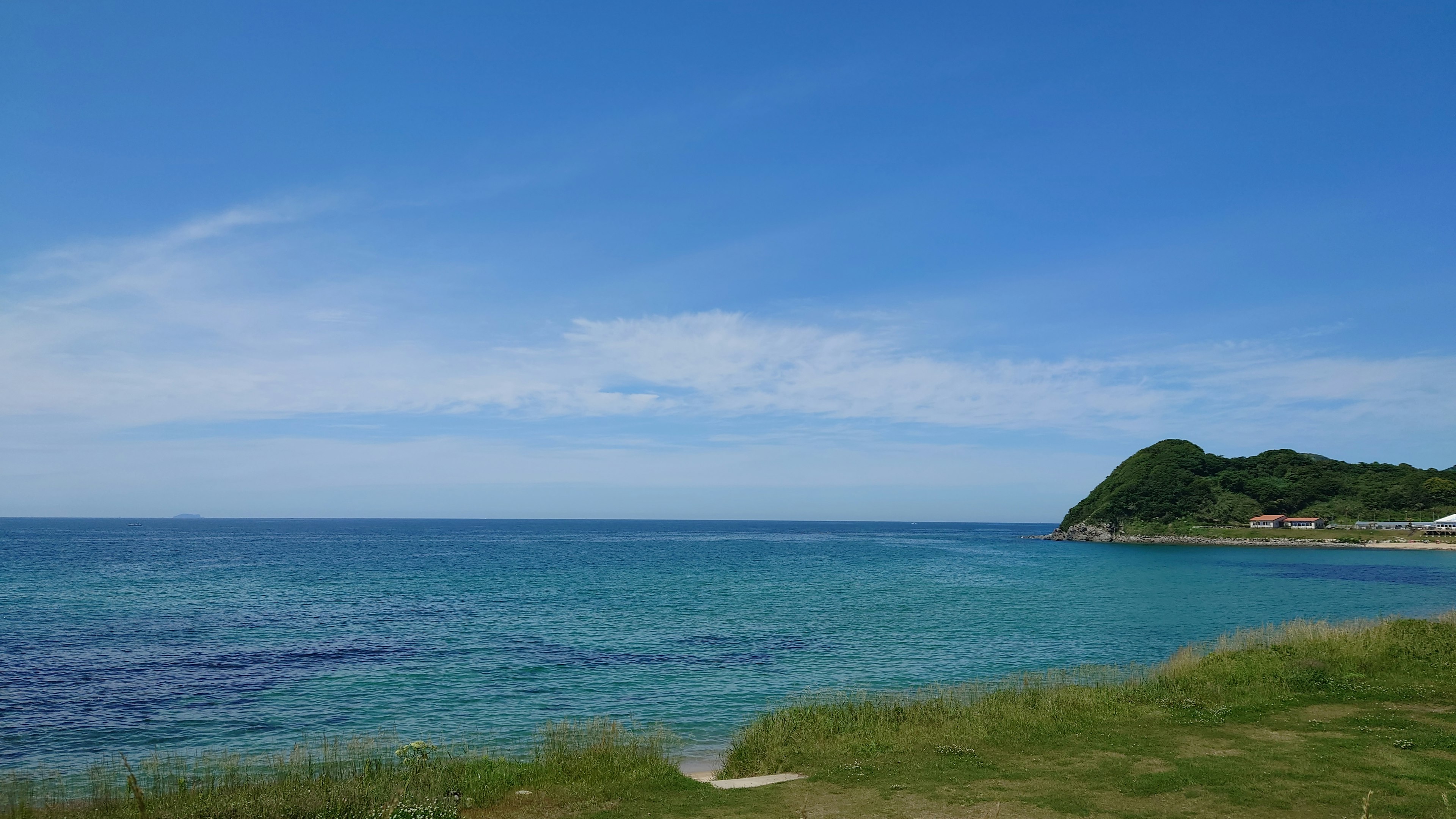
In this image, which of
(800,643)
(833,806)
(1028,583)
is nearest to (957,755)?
(833,806)

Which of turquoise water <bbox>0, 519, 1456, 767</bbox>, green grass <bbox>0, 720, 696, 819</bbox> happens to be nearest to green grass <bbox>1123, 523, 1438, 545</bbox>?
turquoise water <bbox>0, 519, 1456, 767</bbox>

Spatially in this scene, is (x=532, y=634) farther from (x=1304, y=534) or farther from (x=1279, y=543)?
(x=1304, y=534)

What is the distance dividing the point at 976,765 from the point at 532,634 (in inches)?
1338

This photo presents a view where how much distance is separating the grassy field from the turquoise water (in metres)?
5.62

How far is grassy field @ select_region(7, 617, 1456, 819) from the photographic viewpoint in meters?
14.7

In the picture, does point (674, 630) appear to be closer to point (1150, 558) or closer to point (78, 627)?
point (78, 627)

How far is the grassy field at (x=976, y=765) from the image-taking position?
14672mm

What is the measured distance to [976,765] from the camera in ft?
57.7

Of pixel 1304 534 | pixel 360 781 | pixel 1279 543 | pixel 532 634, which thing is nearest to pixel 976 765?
pixel 360 781

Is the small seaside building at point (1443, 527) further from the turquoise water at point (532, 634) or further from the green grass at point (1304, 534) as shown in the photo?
the turquoise water at point (532, 634)

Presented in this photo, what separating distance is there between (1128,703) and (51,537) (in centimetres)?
25413

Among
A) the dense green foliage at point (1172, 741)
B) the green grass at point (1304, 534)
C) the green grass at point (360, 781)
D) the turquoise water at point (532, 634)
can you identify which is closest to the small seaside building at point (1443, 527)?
the green grass at point (1304, 534)

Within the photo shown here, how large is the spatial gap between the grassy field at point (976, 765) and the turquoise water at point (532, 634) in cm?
562

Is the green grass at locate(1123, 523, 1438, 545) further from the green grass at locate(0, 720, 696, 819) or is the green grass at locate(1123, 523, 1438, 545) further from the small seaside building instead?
the green grass at locate(0, 720, 696, 819)
